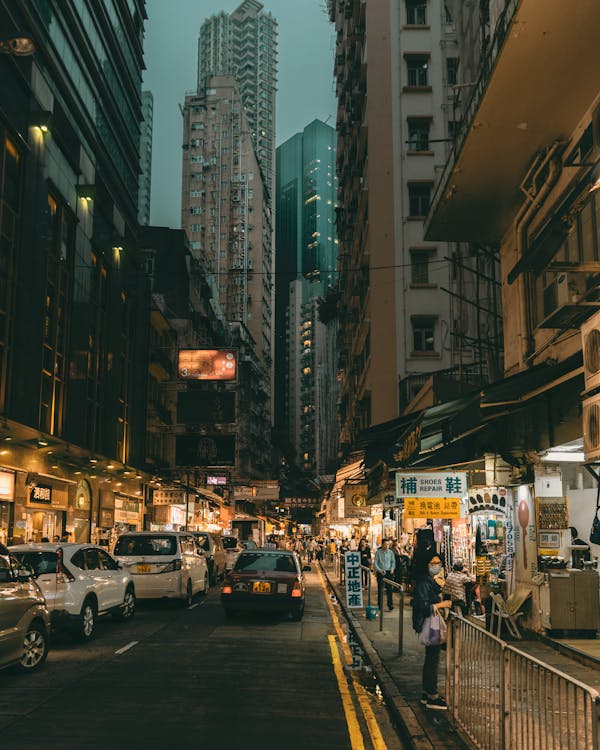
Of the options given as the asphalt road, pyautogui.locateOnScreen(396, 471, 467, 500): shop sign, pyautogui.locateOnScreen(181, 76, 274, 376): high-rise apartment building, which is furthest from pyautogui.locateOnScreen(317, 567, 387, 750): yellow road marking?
pyautogui.locateOnScreen(181, 76, 274, 376): high-rise apartment building

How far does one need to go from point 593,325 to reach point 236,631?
11029mm

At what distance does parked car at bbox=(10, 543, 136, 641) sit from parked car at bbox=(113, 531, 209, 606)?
431cm

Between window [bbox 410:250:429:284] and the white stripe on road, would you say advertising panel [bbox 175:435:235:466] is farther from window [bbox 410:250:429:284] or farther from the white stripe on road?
the white stripe on road

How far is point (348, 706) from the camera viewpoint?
9227 mm

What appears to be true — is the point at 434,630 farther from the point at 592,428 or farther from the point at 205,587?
the point at 205,587

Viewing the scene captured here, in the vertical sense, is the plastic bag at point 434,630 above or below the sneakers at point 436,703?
above

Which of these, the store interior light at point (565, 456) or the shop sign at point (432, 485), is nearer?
the store interior light at point (565, 456)

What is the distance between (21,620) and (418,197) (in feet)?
104

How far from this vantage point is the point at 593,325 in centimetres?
716

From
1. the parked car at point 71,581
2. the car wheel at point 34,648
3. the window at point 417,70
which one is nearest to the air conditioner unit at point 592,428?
the car wheel at point 34,648

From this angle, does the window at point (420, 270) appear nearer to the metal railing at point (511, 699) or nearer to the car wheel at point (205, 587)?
the car wheel at point (205, 587)

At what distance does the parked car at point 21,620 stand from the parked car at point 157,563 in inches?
345

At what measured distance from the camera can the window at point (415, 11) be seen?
40406mm

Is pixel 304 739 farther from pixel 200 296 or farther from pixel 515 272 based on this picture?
pixel 200 296
